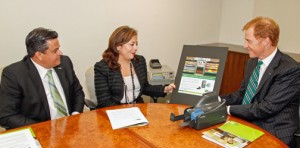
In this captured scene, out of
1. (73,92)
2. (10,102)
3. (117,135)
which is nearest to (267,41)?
(117,135)

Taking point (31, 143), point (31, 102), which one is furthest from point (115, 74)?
point (31, 143)

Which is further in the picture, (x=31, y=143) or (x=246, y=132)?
(x=246, y=132)

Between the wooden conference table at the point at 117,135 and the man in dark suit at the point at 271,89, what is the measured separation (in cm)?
18

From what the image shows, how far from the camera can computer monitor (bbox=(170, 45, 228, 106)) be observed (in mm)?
1944

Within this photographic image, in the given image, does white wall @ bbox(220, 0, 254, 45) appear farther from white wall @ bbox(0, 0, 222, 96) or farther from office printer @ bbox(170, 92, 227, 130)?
office printer @ bbox(170, 92, 227, 130)

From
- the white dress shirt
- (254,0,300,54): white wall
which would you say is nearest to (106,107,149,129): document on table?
the white dress shirt

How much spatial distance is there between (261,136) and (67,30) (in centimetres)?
207

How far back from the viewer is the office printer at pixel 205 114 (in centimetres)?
157

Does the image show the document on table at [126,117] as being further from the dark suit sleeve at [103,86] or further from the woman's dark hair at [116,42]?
the woman's dark hair at [116,42]

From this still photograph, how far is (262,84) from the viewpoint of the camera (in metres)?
1.88

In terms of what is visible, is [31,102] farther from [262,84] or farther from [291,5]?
[291,5]

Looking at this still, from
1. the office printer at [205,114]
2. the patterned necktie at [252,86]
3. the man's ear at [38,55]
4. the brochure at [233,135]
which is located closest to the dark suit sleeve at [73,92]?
the man's ear at [38,55]

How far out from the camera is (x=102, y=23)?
293cm

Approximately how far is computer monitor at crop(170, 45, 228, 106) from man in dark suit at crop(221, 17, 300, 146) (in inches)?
8.7
